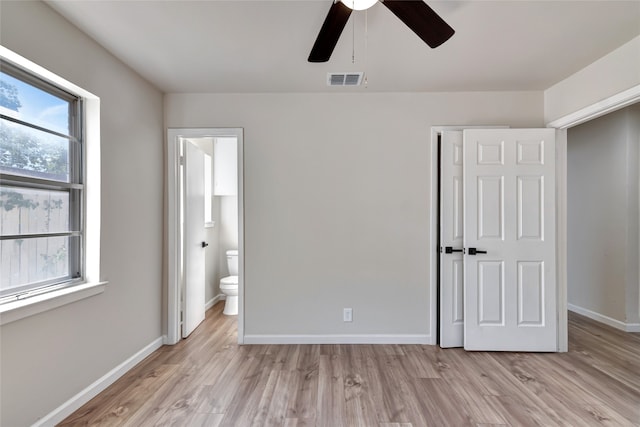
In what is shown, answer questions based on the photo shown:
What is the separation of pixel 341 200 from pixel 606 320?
340 centimetres

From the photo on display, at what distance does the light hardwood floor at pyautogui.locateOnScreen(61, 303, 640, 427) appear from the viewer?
1922mm

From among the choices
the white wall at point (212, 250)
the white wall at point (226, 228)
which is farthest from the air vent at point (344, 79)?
the white wall at point (226, 228)

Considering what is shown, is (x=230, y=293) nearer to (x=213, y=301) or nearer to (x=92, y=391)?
(x=213, y=301)

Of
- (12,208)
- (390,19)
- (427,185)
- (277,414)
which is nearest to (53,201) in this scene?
(12,208)

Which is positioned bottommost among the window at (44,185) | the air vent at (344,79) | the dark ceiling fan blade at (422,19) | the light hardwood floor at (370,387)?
the light hardwood floor at (370,387)

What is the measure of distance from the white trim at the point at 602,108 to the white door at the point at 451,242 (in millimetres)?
880

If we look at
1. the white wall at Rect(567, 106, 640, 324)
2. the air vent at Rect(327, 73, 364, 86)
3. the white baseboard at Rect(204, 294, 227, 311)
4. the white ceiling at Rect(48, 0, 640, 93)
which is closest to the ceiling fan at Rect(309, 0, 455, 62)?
the white ceiling at Rect(48, 0, 640, 93)

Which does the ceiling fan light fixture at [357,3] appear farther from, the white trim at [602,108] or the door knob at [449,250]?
the door knob at [449,250]

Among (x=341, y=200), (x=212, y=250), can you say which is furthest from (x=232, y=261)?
(x=341, y=200)

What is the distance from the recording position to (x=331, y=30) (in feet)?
5.05

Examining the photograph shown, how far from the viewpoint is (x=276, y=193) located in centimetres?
306

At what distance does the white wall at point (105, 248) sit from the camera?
1644mm

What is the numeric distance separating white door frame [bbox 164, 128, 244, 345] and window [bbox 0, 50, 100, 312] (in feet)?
2.87

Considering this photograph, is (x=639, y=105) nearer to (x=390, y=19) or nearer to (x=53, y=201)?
(x=390, y=19)
